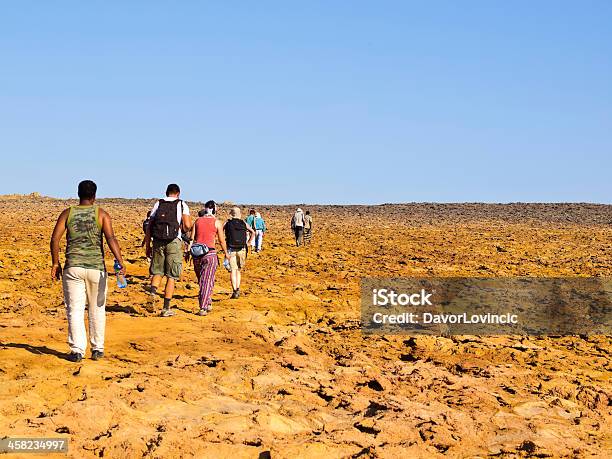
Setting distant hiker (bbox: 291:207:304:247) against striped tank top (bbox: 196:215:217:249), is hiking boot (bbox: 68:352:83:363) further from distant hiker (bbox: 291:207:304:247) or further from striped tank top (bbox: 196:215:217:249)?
distant hiker (bbox: 291:207:304:247)

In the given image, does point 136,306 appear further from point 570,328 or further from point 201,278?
point 570,328

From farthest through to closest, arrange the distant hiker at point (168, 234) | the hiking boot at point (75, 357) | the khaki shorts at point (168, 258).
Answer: the khaki shorts at point (168, 258) < the distant hiker at point (168, 234) < the hiking boot at point (75, 357)

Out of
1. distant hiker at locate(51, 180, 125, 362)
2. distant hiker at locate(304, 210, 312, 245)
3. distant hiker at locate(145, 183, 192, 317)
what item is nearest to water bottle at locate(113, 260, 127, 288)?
distant hiker at locate(51, 180, 125, 362)

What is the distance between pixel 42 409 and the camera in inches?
289

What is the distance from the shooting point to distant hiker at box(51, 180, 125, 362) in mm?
8766

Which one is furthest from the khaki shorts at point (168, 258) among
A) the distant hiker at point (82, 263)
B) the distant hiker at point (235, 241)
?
the distant hiker at point (82, 263)

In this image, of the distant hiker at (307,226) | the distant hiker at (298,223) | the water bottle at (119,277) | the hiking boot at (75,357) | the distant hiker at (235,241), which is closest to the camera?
the hiking boot at (75,357)

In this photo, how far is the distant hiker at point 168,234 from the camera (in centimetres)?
1170

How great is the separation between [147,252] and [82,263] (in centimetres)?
316

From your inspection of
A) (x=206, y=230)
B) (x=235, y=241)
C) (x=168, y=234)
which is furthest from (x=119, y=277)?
(x=235, y=241)

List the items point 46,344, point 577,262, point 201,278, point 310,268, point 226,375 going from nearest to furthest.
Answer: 1. point 226,375
2. point 46,344
3. point 201,278
4. point 310,268
5. point 577,262

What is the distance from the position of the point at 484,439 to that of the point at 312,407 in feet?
5.70

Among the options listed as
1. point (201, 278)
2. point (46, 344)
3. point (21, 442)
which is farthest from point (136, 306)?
point (21, 442)

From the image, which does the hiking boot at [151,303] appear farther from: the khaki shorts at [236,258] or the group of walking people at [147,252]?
the khaki shorts at [236,258]
